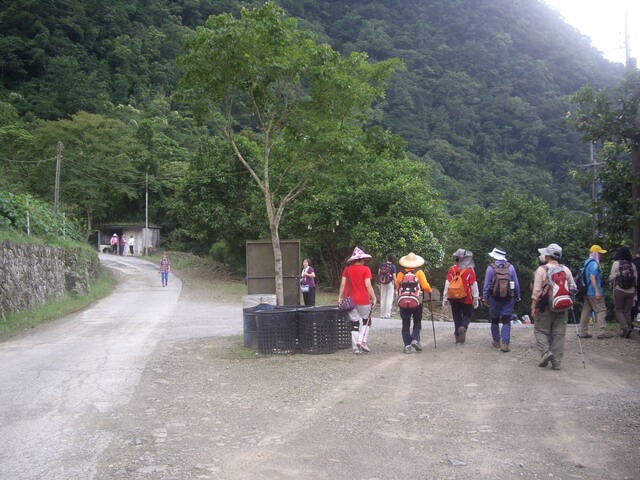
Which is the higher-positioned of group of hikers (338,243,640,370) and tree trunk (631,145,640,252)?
tree trunk (631,145,640,252)

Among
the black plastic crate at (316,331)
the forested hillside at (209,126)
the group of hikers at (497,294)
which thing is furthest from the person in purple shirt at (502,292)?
the forested hillside at (209,126)

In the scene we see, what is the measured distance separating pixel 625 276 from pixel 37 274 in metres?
16.6

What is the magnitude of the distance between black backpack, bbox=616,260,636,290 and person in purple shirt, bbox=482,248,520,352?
2.05 metres

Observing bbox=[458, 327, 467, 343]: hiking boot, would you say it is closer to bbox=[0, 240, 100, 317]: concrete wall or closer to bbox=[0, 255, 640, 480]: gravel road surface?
bbox=[0, 255, 640, 480]: gravel road surface

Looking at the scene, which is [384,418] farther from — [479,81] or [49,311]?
[479,81]

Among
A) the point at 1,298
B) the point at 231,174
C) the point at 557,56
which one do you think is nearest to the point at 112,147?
the point at 231,174

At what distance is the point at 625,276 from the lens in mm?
10523

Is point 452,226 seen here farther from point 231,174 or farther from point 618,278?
point 618,278

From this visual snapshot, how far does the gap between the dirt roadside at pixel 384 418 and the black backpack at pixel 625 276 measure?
1.17 meters

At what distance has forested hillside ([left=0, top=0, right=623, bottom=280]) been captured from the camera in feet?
147

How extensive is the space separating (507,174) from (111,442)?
59.5m

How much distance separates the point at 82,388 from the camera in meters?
8.01

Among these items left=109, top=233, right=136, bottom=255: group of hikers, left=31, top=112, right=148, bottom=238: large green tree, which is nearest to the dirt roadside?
left=31, top=112, right=148, bottom=238: large green tree

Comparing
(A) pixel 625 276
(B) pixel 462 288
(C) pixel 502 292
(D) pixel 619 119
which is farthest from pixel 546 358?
(D) pixel 619 119
